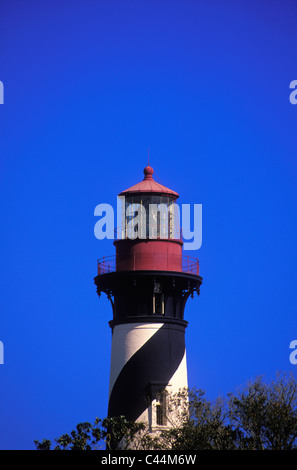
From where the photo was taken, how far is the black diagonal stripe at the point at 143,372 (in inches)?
2395

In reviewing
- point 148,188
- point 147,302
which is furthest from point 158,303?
point 148,188

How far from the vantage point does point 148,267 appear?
62.0m

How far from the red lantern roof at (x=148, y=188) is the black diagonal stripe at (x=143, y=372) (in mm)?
6124

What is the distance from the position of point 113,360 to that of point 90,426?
4678 mm

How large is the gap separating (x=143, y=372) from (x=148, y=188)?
8487 millimetres

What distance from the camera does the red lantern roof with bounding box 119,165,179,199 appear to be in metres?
62.8

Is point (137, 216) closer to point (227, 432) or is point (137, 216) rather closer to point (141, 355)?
point (141, 355)

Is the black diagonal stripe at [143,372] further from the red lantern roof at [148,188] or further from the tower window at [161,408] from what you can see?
the red lantern roof at [148,188]

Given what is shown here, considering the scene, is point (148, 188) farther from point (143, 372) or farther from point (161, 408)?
point (161, 408)

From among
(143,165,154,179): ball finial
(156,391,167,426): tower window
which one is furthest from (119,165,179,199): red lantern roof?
(156,391,167,426): tower window

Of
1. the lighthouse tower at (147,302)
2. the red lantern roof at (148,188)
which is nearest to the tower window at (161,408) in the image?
the lighthouse tower at (147,302)
